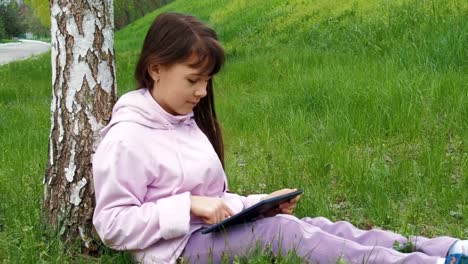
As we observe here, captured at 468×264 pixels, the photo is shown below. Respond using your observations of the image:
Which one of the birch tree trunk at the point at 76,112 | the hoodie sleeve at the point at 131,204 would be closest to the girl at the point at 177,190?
the hoodie sleeve at the point at 131,204

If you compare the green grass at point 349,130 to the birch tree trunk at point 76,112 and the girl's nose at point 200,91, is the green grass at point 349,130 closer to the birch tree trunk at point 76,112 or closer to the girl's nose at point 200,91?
the birch tree trunk at point 76,112

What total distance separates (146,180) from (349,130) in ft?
7.78

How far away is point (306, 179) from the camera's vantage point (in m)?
3.78

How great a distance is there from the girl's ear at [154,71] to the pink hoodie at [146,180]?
2.7 inches

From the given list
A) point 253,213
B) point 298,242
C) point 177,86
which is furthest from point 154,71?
point 298,242

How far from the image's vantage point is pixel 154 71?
2.60 meters

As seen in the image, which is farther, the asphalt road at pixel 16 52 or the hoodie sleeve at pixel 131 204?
the asphalt road at pixel 16 52

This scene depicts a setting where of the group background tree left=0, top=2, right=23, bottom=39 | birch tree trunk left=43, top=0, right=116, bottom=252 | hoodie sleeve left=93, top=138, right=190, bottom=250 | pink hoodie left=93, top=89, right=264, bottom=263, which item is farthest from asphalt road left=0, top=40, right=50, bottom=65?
hoodie sleeve left=93, top=138, right=190, bottom=250

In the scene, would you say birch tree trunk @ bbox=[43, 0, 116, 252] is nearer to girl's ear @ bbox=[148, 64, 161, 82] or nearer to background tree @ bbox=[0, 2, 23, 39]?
girl's ear @ bbox=[148, 64, 161, 82]

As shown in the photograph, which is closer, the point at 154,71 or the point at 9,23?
the point at 154,71

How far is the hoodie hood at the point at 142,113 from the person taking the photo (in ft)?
8.27

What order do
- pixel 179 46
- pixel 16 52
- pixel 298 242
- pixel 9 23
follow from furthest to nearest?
pixel 9 23
pixel 16 52
pixel 179 46
pixel 298 242

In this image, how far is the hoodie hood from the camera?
8.27ft

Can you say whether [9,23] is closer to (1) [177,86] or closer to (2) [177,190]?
(1) [177,86]
